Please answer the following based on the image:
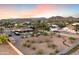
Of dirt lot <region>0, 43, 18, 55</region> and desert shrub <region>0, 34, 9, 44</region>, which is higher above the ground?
desert shrub <region>0, 34, 9, 44</region>

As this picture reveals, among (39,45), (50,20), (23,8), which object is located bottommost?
(39,45)

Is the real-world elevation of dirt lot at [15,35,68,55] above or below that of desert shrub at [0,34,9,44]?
below

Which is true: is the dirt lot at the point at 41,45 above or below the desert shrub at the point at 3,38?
below

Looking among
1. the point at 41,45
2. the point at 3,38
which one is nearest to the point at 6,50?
the point at 3,38

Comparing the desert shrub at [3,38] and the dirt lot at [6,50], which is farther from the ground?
the desert shrub at [3,38]

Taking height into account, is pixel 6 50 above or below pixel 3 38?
below

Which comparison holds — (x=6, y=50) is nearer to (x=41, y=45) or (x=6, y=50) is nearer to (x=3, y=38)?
(x=3, y=38)
